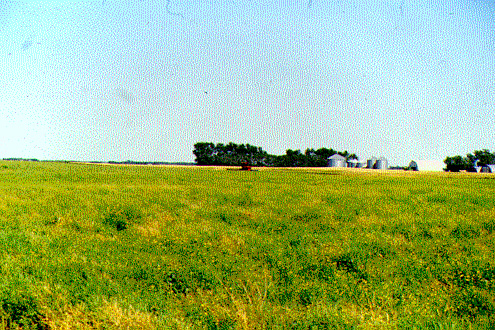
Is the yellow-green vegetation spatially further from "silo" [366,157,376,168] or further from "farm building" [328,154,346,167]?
"silo" [366,157,376,168]

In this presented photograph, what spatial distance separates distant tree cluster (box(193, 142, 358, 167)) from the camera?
120m

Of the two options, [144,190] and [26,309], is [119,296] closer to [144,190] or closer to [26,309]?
[26,309]

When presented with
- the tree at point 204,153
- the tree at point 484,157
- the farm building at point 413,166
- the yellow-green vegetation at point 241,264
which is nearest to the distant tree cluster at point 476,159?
the tree at point 484,157

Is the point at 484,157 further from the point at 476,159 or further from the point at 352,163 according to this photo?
the point at 352,163

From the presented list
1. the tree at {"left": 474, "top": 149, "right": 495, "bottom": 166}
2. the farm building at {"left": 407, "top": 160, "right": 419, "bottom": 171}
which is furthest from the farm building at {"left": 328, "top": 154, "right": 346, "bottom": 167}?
the tree at {"left": 474, "top": 149, "right": 495, "bottom": 166}

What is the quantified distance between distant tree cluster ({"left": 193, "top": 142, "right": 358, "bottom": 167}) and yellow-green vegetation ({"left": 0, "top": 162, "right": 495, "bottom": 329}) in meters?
107

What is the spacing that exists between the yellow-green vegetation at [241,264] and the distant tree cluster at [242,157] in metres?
107

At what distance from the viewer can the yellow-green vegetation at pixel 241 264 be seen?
214 inches

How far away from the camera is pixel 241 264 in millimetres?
7512

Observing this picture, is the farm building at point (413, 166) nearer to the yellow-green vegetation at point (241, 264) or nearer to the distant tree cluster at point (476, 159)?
the distant tree cluster at point (476, 159)

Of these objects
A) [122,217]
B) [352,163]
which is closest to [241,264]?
[122,217]

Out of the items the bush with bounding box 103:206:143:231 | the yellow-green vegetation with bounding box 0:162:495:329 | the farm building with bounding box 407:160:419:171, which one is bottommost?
the yellow-green vegetation with bounding box 0:162:495:329

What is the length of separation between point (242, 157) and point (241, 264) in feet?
383

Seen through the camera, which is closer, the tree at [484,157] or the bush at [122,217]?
the bush at [122,217]
